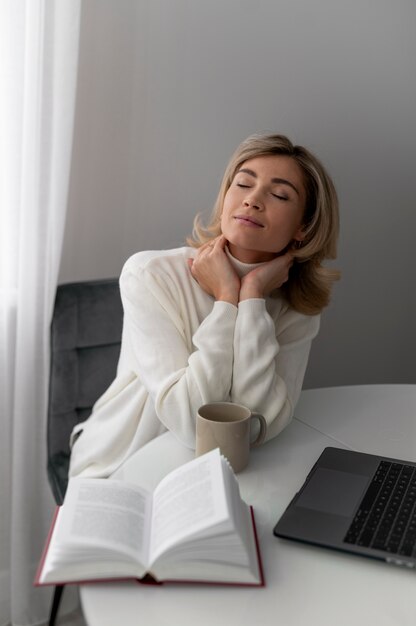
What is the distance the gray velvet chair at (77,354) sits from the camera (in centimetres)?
174

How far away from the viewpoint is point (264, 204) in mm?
1479

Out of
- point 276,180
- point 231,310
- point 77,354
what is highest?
point 276,180

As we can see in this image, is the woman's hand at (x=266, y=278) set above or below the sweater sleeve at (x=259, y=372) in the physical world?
above

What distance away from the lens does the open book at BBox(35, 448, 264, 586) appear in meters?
0.86

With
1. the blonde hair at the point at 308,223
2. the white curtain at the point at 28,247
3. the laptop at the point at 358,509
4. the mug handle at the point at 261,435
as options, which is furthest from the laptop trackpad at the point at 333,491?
the white curtain at the point at 28,247

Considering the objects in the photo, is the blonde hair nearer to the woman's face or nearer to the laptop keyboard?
the woman's face

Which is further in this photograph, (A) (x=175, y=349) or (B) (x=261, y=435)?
(A) (x=175, y=349)

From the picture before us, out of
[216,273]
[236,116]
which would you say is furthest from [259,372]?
[236,116]

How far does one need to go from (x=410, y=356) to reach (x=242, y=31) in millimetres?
1298

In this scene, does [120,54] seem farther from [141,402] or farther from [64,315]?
[141,402]

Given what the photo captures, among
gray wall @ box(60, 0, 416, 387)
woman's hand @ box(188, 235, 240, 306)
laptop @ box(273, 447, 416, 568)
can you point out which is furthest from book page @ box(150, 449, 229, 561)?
gray wall @ box(60, 0, 416, 387)

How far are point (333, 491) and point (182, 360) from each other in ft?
1.36

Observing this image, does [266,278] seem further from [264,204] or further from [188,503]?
[188,503]

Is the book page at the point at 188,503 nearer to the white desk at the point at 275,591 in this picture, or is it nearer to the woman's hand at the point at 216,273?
the white desk at the point at 275,591
